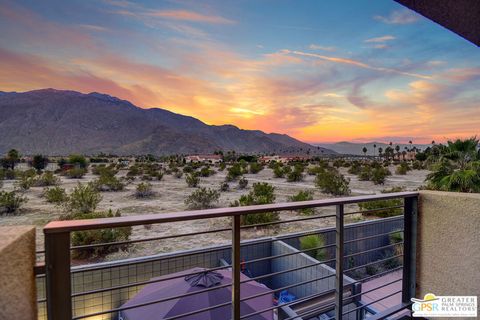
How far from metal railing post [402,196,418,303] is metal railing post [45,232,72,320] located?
7.82 ft

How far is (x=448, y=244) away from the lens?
2.15 metres

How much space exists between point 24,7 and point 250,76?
12.0 meters

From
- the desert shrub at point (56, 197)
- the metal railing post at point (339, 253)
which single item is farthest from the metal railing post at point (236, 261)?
the desert shrub at point (56, 197)

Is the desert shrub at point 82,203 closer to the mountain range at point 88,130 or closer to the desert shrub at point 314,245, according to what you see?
the desert shrub at point 314,245

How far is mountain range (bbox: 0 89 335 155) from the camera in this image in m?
68.9

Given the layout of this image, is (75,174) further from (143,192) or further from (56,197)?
(56,197)

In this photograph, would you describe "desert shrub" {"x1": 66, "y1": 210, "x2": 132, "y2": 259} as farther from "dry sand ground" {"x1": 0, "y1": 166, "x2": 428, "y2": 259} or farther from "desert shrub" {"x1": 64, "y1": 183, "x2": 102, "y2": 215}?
"desert shrub" {"x1": 64, "y1": 183, "x2": 102, "y2": 215}

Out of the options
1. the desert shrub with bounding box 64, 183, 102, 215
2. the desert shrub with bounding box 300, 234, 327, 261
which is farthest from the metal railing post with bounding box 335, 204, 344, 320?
the desert shrub with bounding box 64, 183, 102, 215

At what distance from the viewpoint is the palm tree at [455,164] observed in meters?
7.31

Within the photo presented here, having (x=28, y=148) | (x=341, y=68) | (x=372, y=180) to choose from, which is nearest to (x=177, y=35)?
(x=341, y=68)

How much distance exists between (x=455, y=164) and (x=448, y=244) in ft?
25.1

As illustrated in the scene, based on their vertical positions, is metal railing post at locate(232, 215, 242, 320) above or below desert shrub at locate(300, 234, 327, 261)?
above

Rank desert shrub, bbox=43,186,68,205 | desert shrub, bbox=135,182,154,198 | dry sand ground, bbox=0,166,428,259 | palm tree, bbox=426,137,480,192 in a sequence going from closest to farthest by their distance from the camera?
palm tree, bbox=426,137,480,192 < dry sand ground, bbox=0,166,428,259 < desert shrub, bbox=43,186,68,205 < desert shrub, bbox=135,182,154,198

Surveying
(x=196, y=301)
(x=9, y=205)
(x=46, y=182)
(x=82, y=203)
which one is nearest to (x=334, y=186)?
(x=82, y=203)
